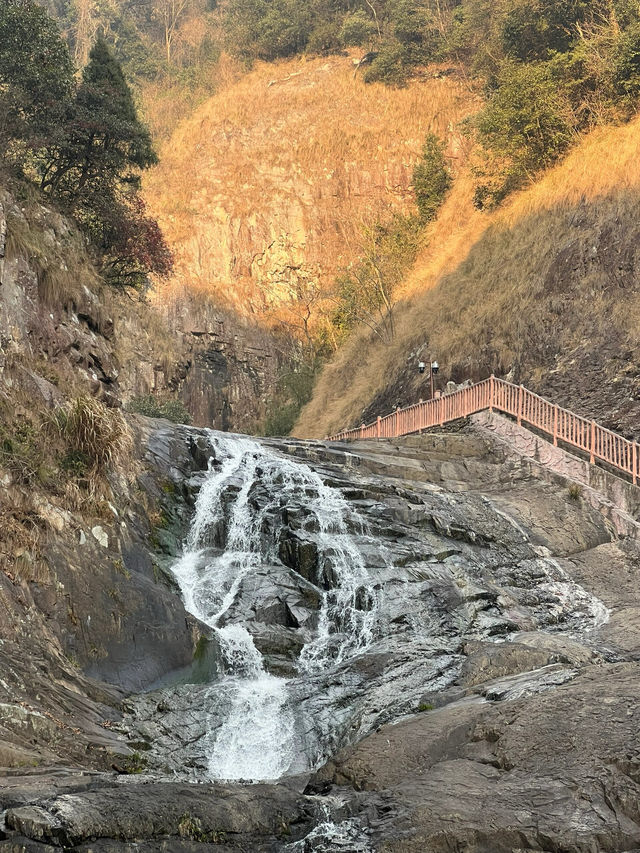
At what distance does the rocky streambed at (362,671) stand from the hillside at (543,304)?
4931 mm

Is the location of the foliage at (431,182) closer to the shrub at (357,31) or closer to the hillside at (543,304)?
the hillside at (543,304)

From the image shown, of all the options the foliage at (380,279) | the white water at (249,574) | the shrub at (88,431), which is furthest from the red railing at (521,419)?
the foliage at (380,279)

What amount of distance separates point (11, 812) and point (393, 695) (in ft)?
19.7

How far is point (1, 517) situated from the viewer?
10.8 metres

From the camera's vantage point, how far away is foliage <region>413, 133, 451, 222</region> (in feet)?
143

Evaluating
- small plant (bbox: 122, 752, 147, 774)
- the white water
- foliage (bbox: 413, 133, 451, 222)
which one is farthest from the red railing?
foliage (bbox: 413, 133, 451, 222)

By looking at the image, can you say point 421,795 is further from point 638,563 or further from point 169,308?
point 169,308

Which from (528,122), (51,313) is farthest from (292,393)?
(51,313)

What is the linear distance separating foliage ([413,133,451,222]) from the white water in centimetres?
2718

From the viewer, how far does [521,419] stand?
22.4 metres

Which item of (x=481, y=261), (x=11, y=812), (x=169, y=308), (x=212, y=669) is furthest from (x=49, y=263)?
(x=169, y=308)

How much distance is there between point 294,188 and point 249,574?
40030 mm

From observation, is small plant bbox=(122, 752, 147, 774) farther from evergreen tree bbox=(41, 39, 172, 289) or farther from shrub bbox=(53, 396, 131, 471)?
evergreen tree bbox=(41, 39, 172, 289)

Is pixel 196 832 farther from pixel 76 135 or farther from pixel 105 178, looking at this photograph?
pixel 76 135
